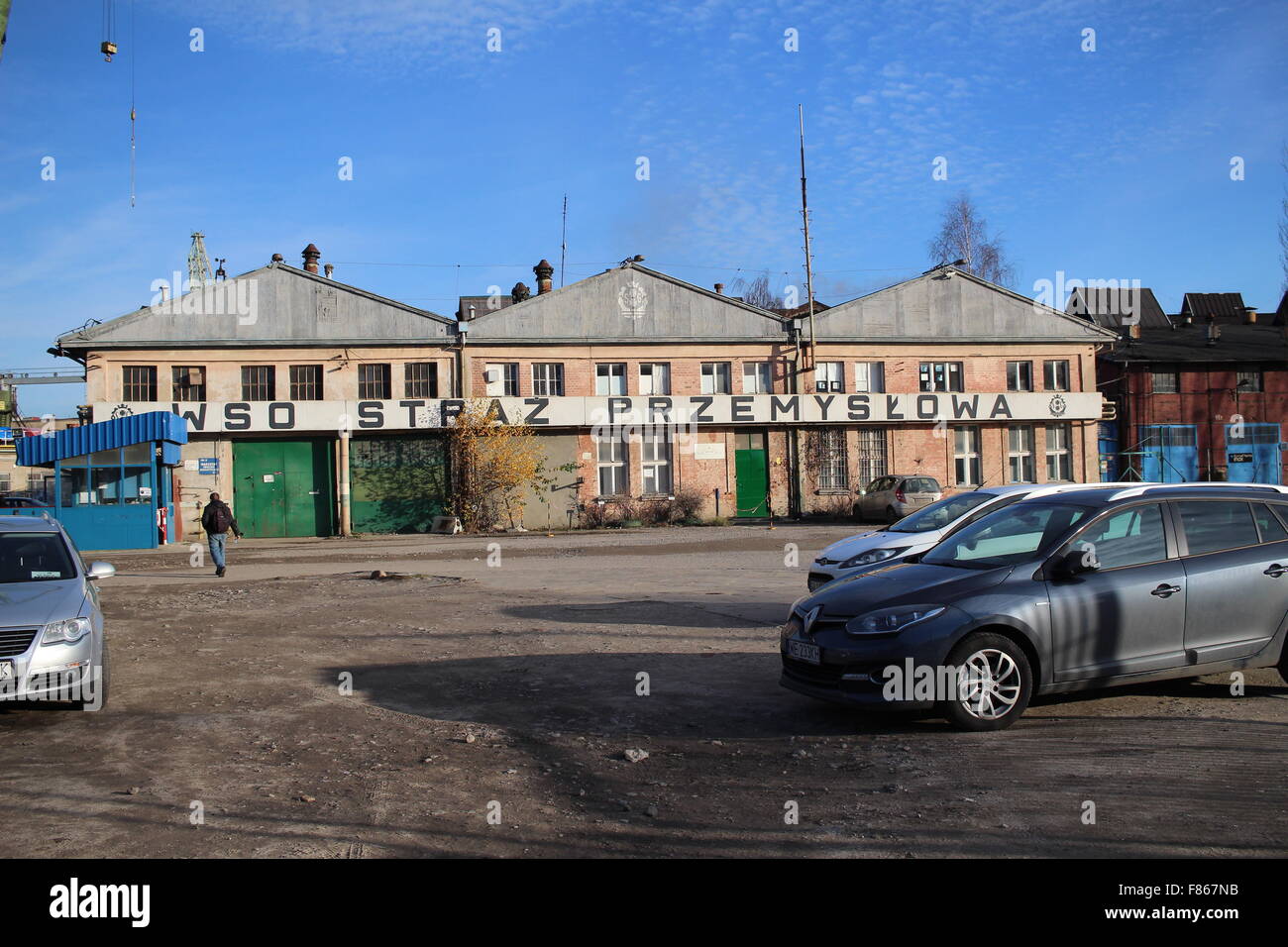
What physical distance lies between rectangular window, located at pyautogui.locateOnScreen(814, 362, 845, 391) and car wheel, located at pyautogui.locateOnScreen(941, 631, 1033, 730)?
30.9 m

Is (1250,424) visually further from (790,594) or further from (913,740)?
(913,740)

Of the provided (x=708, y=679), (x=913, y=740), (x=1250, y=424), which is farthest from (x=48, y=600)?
(x=1250, y=424)

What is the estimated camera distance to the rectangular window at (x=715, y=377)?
3625 centimetres

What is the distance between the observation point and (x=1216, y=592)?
7.07 m

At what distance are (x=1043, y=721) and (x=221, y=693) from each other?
663 cm

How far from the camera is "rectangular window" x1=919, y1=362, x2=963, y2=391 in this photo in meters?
37.8

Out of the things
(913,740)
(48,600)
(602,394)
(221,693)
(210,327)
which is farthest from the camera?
(602,394)

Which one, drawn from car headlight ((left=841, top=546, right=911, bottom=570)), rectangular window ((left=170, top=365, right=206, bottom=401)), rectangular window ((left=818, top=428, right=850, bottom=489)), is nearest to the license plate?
car headlight ((left=841, top=546, right=911, bottom=570))

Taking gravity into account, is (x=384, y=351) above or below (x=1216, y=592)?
above

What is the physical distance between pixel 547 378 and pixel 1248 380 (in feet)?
108

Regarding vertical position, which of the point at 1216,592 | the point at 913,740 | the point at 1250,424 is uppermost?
the point at 1250,424

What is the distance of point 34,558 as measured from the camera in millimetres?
8297

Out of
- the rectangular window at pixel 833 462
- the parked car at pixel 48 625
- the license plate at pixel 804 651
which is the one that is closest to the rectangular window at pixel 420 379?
the rectangular window at pixel 833 462

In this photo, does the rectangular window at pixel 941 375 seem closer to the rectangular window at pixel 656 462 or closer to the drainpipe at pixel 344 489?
the rectangular window at pixel 656 462
